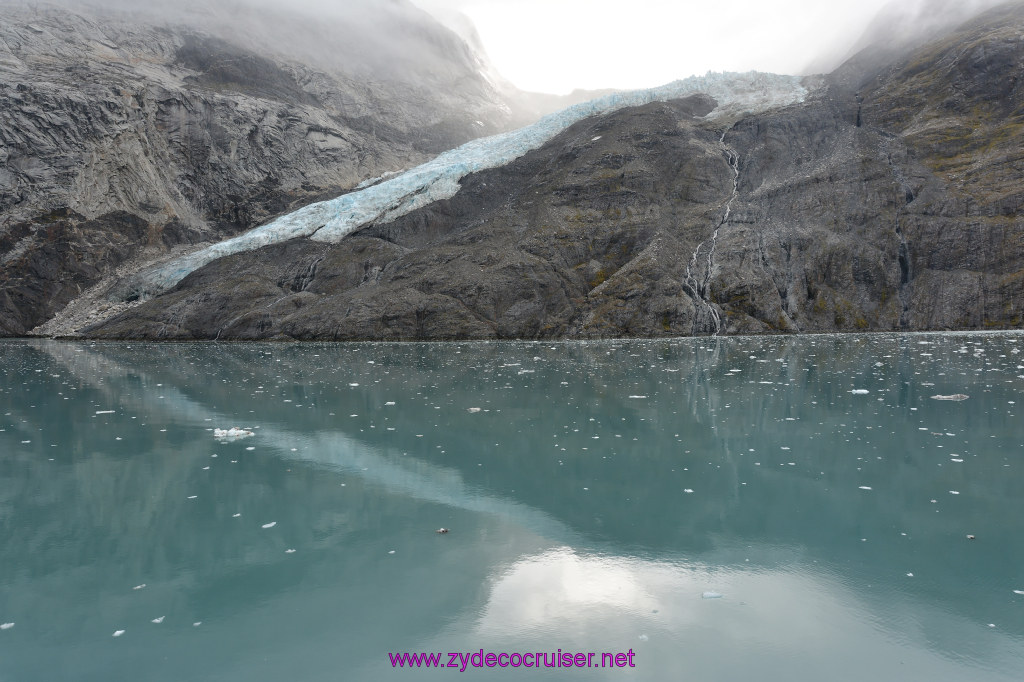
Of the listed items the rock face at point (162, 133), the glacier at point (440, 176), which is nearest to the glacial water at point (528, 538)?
the glacier at point (440, 176)

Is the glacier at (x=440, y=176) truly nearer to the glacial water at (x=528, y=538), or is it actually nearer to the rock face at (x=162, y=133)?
the rock face at (x=162, y=133)

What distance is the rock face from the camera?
208ft

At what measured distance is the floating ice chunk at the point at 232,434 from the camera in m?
13.5

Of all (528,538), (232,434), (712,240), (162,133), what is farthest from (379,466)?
(162,133)

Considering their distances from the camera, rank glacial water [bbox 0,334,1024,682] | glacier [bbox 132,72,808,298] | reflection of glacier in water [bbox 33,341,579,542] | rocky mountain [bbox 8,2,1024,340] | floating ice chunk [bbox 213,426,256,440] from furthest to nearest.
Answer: glacier [bbox 132,72,808,298], rocky mountain [bbox 8,2,1024,340], floating ice chunk [bbox 213,426,256,440], reflection of glacier in water [bbox 33,341,579,542], glacial water [bbox 0,334,1024,682]

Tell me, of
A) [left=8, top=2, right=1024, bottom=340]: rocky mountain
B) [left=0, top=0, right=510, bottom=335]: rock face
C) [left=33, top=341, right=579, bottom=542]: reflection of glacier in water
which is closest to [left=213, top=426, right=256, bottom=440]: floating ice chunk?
[left=33, top=341, right=579, bottom=542]: reflection of glacier in water

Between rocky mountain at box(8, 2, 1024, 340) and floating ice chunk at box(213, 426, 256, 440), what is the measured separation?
3027cm

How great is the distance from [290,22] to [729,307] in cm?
11356

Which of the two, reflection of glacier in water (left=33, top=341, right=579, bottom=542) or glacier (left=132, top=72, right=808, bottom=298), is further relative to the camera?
glacier (left=132, top=72, right=808, bottom=298)

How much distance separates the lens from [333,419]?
1518cm

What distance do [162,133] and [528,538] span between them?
8621cm

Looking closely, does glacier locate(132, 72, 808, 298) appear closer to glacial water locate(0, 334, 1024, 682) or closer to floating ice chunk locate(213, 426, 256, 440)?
floating ice chunk locate(213, 426, 256, 440)

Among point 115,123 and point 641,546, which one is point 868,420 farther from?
point 115,123

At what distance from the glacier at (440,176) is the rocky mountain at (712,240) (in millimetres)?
2171
